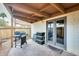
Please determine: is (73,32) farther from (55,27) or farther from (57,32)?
(55,27)

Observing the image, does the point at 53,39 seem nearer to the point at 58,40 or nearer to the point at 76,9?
the point at 58,40

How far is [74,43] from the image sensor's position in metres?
3.58

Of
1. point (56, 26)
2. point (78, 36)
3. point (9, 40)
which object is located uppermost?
point (56, 26)

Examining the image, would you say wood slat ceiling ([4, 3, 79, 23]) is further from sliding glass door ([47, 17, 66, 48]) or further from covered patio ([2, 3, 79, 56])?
sliding glass door ([47, 17, 66, 48])

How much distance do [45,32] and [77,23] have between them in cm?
286

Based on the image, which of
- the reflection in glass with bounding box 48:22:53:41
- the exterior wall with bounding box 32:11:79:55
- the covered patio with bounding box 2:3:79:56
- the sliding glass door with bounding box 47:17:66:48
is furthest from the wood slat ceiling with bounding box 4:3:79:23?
the reflection in glass with bounding box 48:22:53:41

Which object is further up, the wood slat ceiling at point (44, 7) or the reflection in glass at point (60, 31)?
the wood slat ceiling at point (44, 7)

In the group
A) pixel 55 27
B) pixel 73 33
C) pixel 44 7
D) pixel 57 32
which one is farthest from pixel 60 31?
pixel 44 7

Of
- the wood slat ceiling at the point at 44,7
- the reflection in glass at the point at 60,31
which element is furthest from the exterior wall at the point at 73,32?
the reflection in glass at the point at 60,31

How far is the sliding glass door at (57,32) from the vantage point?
13.9ft

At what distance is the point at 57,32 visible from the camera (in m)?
4.81

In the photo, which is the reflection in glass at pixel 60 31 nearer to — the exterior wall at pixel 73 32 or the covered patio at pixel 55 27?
the covered patio at pixel 55 27

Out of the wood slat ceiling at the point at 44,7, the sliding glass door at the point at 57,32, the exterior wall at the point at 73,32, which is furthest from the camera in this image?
the sliding glass door at the point at 57,32

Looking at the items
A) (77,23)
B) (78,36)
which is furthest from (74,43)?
(77,23)
